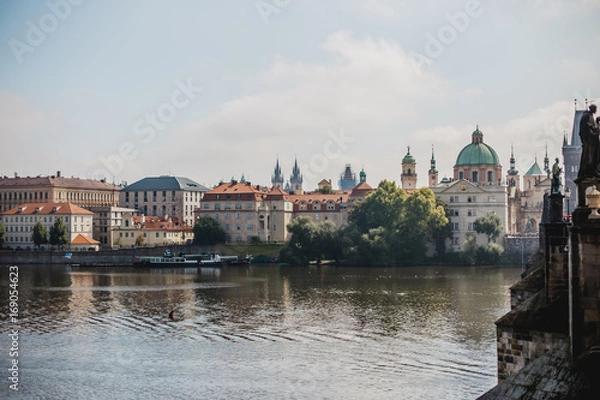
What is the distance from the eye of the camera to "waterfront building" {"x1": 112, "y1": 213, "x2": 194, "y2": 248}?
440 feet

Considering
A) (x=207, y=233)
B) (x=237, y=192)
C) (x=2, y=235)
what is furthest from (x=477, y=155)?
(x=2, y=235)

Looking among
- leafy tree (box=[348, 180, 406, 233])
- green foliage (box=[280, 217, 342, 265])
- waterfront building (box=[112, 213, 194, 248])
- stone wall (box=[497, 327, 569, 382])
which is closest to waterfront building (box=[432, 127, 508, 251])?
leafy tree (box=[348, 180, 406, 233])

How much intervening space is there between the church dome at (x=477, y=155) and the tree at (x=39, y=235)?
66.3 meters

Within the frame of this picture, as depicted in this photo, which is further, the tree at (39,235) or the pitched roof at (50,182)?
the pitched roof at (50,182)

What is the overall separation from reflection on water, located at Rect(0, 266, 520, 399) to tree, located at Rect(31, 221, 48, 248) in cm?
4789

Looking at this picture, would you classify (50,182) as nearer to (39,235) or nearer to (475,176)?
(39,235)

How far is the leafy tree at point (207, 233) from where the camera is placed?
404 feet

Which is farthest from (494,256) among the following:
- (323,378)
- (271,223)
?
(323,378)

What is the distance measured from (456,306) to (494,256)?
52.6 m

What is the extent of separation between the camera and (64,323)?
4800cm

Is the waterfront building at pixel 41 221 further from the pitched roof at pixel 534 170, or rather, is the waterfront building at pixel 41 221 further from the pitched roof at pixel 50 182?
the pitched roof at pixel 534 170

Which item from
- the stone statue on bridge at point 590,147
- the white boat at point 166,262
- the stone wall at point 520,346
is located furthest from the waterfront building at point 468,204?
the stone statue on bridge at point 590,147

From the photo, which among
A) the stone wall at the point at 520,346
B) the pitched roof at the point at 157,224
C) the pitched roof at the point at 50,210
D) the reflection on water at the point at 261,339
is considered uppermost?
the pitched roof at the point at 50,210

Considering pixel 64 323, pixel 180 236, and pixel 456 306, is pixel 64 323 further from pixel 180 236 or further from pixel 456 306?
pixel 180 236
